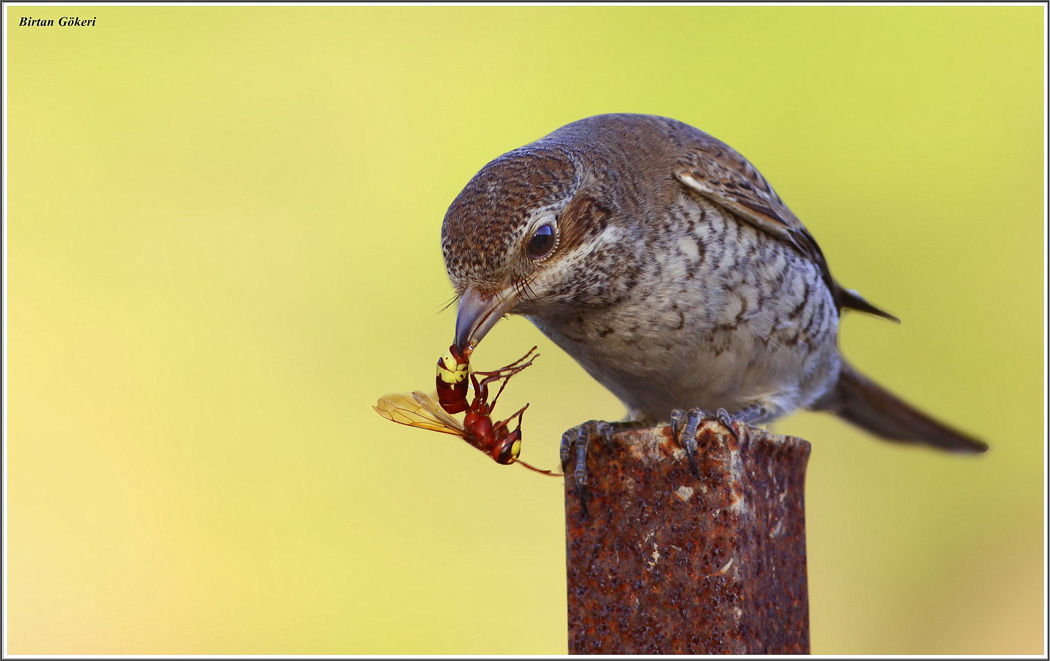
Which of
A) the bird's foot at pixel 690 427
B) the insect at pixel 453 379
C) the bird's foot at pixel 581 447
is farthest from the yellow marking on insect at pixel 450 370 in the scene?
the bird's foot at pixel 690 427

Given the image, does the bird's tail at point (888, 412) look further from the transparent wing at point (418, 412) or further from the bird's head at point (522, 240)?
the transparent wing at point (418, 412)

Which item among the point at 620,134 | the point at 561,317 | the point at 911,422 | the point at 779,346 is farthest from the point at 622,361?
the point at 911,422

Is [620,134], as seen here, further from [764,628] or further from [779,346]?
[764,628]

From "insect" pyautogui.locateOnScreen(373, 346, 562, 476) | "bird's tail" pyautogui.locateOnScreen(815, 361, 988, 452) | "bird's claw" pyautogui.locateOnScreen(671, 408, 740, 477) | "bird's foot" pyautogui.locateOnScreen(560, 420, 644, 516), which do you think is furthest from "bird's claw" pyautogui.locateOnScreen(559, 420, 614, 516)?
"bird's tail" pyautogui.locateOnScreen(815, 361, 988, 452)

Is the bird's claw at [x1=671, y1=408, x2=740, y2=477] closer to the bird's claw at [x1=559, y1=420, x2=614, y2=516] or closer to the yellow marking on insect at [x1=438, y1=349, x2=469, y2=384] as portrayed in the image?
the bird's claw at [x1=559, y1=420, x2=614, y2=516]

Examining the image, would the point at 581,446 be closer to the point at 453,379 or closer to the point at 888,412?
the point at 453,379
